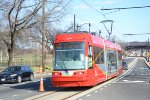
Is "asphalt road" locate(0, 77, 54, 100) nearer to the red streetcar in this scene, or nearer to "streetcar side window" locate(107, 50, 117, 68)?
the red streetcar

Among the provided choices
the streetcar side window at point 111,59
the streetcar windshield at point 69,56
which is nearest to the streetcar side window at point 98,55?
the streetcar windshield at point 69,56

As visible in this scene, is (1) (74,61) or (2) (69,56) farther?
(2) (69,56)

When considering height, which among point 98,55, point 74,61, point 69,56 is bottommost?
point 74,61

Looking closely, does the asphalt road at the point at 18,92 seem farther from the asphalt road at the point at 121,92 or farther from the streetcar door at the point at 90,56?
the asphalt road at the point at 121,92

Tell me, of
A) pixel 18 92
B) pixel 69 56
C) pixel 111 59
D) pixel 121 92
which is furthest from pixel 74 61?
pixel 111 59

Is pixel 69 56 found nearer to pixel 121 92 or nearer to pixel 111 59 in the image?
pixel 121 92

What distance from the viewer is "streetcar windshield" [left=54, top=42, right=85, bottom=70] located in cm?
2078

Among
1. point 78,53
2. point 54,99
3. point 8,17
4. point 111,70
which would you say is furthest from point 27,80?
point 54,99

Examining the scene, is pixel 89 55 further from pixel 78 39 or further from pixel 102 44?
pixel 102 44

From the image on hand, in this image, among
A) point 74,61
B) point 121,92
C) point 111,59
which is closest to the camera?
point 121,92

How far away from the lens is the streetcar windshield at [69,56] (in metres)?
20.8

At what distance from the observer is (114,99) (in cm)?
1593

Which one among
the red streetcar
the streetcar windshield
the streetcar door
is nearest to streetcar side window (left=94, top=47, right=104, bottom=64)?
the red streetcar

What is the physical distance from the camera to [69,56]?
21094mm
